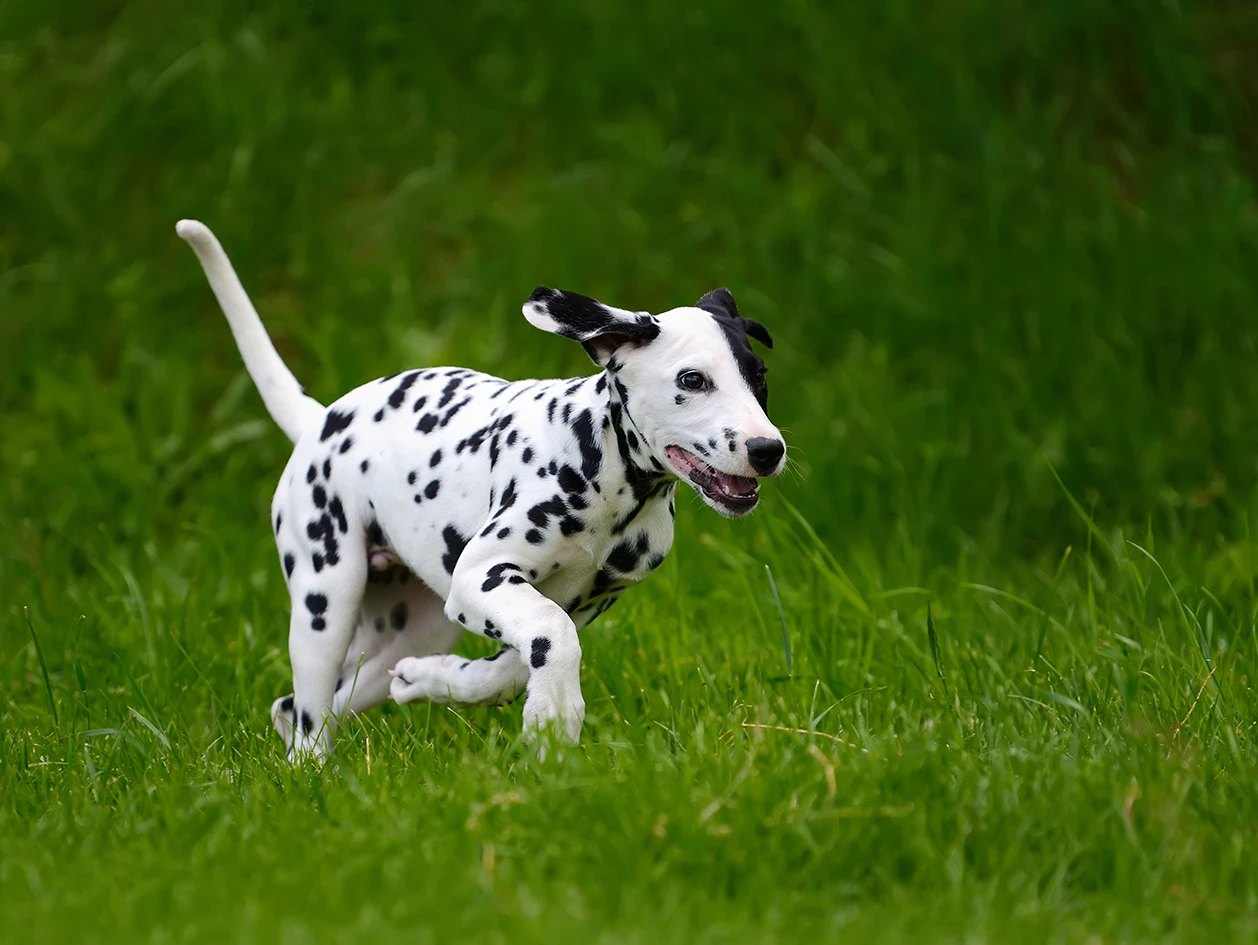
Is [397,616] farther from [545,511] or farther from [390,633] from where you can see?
[545,511]

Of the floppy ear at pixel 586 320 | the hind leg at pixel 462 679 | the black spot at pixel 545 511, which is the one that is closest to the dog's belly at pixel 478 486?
the black spot at pixel 545 511

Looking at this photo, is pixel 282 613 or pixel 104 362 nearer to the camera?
pixel 282 613

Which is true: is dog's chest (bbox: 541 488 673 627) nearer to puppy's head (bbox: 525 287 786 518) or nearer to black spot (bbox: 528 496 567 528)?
black spot (bbox: 528 496 567 528)

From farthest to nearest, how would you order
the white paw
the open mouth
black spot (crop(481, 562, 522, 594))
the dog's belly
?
the white paw → the dog's belly → black spot (crop(481, 562, 522, 594)) → the open mouth

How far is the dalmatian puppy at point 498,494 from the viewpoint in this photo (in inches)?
164

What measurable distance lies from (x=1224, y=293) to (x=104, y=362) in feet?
19.0

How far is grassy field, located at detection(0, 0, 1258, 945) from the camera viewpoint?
3.62 meters

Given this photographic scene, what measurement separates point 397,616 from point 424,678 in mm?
695

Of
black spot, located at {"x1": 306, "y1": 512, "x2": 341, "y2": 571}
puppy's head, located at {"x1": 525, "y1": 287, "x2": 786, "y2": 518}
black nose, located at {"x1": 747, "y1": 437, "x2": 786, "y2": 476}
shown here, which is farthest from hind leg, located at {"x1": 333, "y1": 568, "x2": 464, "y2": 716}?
Result: black nose, located at {"x1": 747, "y1": 437, "x2": 786, "y2": 476}

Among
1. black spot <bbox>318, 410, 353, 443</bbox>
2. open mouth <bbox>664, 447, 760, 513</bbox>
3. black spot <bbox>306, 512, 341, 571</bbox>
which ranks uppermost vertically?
open mouth <bbox>664, 447, 760, 513</bbox>

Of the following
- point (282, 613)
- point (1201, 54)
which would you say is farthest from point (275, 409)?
point (1201, 54)

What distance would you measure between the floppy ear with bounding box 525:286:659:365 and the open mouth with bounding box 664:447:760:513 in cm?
34

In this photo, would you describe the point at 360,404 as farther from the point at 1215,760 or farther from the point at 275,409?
the point at 1215,760

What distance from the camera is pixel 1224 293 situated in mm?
8297
